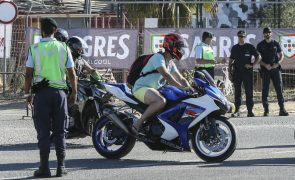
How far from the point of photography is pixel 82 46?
1230 cm

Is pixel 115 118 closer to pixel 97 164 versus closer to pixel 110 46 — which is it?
pixel 97 164

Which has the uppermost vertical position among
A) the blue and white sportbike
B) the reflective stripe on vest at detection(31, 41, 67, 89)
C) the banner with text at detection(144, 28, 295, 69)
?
the banner with text at detection(144, 28, 295, 69)

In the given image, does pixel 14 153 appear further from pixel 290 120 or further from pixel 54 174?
pixel 290 120

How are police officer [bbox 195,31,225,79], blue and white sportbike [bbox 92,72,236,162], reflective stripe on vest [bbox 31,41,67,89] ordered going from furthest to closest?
police officer [bbox 195,31,225,79], blue and white sportbike [bbox 92,72,236,162], reflective stripe on vest [bbox 31,41,67,89]

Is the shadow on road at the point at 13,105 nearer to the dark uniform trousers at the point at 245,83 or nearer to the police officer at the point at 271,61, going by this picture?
the dark uniform trousers at the point at 245,83

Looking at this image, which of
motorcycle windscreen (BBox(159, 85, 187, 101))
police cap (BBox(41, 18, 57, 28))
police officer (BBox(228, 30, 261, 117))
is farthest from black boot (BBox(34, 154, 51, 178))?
police officer (BBox(228, 30, 261, 117))

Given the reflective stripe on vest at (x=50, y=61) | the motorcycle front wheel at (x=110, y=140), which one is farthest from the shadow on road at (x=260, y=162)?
the reflective stripe on vest at (x=50, y=61)

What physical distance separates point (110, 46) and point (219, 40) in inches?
109

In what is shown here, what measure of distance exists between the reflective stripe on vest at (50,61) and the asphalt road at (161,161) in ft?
3.80

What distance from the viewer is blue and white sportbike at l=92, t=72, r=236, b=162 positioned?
405 inches

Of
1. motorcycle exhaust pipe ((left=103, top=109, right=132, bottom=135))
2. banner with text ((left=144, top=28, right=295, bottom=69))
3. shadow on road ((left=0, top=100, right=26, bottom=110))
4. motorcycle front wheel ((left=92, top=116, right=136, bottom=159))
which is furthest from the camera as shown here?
banner with text ((left=144, top=28, right=295, bottom=69))

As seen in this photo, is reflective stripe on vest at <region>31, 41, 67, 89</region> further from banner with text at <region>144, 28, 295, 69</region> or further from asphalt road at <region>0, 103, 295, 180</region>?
banner with text at <region>144, 28, 295, 69</region>

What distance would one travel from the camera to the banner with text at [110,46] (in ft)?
66.4

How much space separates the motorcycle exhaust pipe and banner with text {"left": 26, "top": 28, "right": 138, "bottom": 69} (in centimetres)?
922
